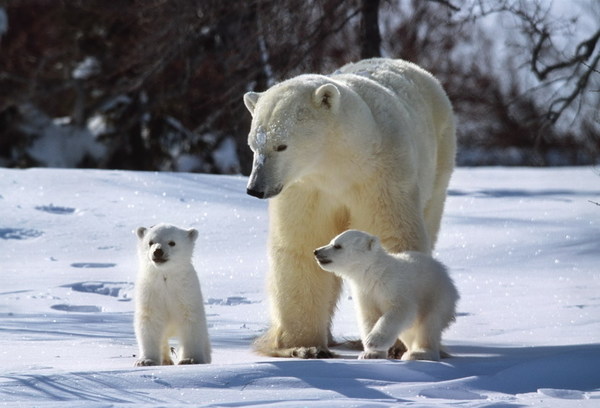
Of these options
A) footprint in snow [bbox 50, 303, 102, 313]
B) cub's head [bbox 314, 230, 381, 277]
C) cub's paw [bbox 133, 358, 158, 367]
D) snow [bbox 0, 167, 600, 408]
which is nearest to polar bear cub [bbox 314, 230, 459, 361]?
Answer: cub's head [bbox 314, 230, 381, 277]

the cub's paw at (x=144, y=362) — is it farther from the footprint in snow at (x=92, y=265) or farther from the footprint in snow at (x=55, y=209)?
the footprint in snow at (x=55, y=209)

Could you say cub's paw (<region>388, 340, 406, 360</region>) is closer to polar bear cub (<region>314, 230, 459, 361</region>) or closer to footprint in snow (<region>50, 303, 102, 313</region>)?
polar bear cub (<region>314, 230, 459, 361</region>)

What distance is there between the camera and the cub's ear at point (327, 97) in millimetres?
5207

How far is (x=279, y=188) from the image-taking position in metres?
5.13

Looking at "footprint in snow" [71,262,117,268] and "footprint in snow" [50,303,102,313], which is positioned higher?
"footprint in snow" [71,262,117,268]

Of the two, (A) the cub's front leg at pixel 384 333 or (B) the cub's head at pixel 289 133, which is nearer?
(A) the cub's front leg at pixel 384 333

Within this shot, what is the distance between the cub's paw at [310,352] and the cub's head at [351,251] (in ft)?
2.37

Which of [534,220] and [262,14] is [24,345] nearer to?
[534,220]

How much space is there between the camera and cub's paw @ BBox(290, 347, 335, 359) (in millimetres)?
5590

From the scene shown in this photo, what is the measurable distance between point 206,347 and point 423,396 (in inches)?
50.7

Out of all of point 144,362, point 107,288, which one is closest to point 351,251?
point 144,362

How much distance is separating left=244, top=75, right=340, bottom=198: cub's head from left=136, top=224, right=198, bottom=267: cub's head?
1.31ft

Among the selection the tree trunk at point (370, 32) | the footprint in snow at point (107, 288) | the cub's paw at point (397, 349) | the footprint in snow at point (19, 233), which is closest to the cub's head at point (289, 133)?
the cub's paw at point (397, 349)

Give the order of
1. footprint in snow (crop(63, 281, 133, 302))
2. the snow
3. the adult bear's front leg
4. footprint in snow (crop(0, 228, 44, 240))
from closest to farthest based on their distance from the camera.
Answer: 1. the snow
2. the adult bear's front leg
3. footprint in snow (crop(63, 281, 133, 302))
4. footprint in snow (crop(0, 228, 44, 240))
